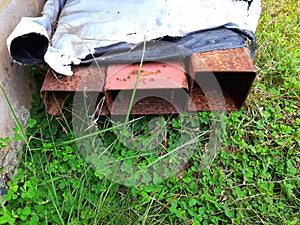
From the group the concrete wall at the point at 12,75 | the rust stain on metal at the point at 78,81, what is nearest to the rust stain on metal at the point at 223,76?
the rust stain on metal at the point at 78,81

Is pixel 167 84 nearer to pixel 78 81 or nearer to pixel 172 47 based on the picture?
pixel 172 47

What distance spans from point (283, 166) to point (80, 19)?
1477 mm

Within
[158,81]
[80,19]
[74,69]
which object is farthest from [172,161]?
[80,19]

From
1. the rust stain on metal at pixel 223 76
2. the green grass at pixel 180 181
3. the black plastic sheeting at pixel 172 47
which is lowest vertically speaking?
the green grass at pixel 180 181

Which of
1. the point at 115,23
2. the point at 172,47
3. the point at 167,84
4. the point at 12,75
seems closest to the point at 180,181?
the point at 167,84

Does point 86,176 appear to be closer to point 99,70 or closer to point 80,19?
point 99,70

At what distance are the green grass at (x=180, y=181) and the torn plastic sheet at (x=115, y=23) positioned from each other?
360 millimetres

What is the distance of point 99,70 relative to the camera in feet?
5.44

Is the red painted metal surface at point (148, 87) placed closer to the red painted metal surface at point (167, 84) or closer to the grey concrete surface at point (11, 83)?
the red painted metal surface at point (167, 84)

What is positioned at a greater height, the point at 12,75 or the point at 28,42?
the point at 28,42

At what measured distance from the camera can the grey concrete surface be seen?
164 cm

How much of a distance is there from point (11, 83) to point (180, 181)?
107 centimetres

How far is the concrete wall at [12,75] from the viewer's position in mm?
1642

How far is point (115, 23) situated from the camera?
6.04 ft
